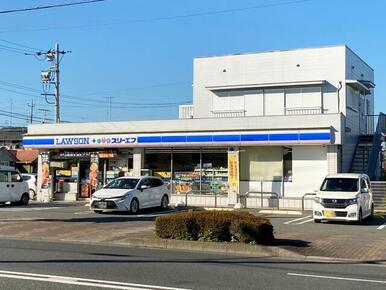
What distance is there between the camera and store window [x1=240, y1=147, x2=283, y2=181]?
27.5 m

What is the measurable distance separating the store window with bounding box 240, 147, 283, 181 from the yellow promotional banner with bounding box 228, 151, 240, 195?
3.44ft

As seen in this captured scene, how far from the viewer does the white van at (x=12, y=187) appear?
1110 inches

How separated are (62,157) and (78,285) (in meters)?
25.3

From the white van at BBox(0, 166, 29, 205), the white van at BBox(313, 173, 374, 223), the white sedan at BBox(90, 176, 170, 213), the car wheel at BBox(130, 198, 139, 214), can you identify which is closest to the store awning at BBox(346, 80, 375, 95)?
the white van at BBox(313, 173, 374, 223)

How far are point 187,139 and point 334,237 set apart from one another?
46.9ft

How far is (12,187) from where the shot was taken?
93.7 feet

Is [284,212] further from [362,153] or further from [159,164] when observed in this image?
[362,153]

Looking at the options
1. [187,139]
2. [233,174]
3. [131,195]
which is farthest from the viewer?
[187,139]

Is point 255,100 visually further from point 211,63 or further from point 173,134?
point 173,134

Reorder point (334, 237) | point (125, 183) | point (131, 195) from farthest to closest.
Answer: point (125, 183) → point (131, 195) → point (334, 237)

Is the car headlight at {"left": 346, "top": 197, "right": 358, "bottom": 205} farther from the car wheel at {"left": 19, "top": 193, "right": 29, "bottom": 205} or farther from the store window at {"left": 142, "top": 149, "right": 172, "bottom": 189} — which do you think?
the car wheel at {"left": 19, "top": 193, "right": 29, "bottom": 205}

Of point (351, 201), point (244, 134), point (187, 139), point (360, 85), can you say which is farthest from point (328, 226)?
point (360, 85)

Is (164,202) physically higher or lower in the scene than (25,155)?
lower

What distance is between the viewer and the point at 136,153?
99.2ft
